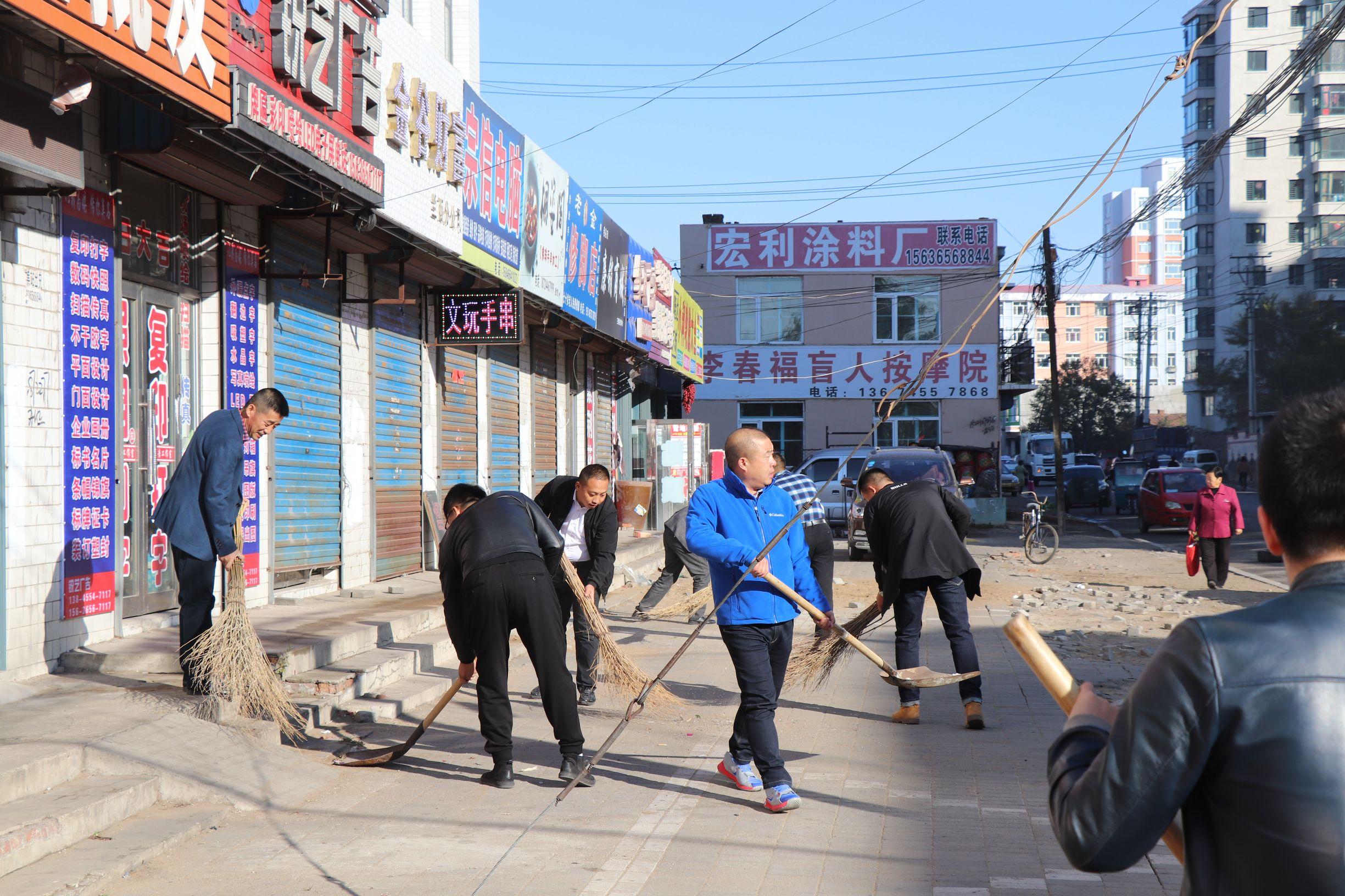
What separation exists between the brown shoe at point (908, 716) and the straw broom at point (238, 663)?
12.3ft

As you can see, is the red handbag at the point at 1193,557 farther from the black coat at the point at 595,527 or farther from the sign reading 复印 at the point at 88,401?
the sign reading 复印 at the point at 88,401

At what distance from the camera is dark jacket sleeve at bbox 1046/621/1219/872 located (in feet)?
5.64

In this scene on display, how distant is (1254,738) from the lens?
1.70 m

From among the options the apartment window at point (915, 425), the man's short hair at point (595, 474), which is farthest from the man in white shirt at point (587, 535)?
the apartment window at point (915, 425)

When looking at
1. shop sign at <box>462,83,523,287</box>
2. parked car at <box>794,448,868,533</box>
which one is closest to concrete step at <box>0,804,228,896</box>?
shop sign at <box>462,83,523,287</box>

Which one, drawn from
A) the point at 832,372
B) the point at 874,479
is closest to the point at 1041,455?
the point at 832,372

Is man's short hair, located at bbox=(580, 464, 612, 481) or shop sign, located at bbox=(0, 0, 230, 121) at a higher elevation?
shop sign, located at bbox=(0, 0, 230, 121)

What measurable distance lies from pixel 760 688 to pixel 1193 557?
38.5ft

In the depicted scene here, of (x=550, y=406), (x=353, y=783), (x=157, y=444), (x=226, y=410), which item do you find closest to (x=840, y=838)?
(x=353, y=783)

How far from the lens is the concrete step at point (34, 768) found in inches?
200

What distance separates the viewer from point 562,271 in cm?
1820

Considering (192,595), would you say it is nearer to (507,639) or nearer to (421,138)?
(507,639)

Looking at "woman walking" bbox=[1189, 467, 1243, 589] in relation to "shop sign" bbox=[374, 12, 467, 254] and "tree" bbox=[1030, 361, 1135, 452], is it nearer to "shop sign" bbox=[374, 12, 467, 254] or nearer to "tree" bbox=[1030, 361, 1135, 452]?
"shop sign" bbox=[374, 12, 467, 254]

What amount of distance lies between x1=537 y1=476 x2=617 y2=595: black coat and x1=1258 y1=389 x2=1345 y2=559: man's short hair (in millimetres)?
6974
